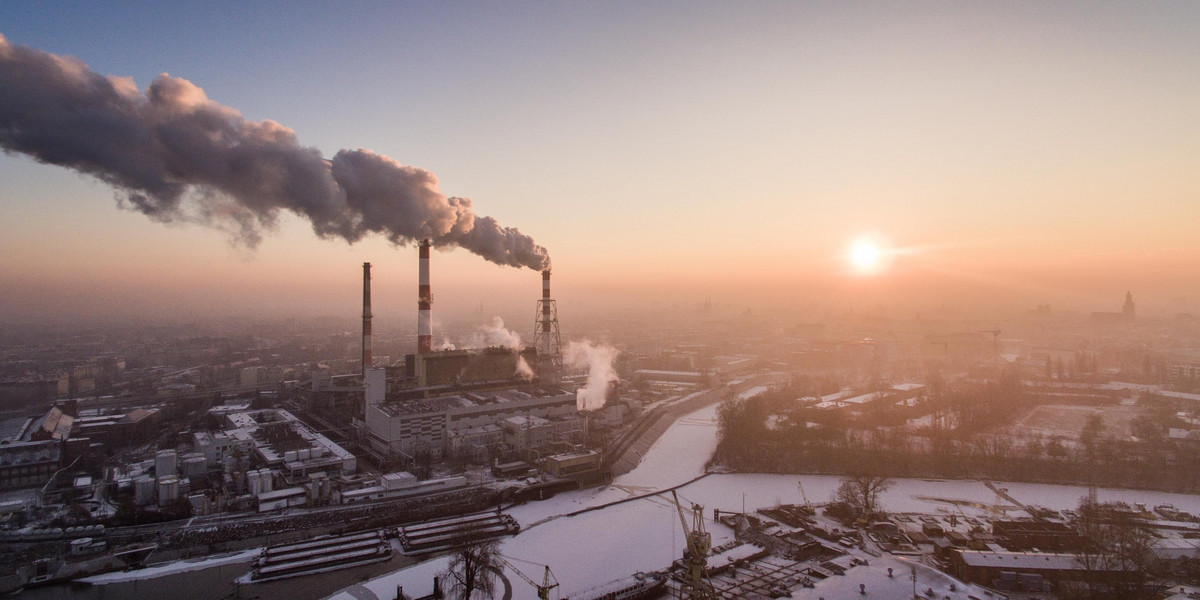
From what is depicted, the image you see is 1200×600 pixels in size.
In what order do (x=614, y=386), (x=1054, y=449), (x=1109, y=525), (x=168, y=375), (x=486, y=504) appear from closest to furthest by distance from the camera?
(x=1109, y=525) < (x=486, y=504) < (x=1054, y=449) < (x=614, y=386) < (x=168, y=375)

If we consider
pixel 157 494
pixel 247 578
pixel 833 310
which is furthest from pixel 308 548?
pixel 833 310

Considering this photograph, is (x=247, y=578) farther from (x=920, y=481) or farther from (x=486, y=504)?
(x=920, y=481)

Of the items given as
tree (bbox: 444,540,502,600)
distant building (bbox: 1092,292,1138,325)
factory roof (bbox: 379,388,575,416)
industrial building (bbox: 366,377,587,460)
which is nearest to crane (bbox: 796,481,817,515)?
tree (bbox: 444,540,502,600)

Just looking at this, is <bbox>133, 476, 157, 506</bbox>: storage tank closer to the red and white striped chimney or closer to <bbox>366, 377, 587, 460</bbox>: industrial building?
<bbox>366, 377, 587, 460</bbox>: industrial building

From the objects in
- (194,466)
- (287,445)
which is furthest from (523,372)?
(194,466)

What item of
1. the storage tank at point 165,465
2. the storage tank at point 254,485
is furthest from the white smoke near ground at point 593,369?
the storage tank at point 165,465

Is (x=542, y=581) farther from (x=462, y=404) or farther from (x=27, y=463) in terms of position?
(x=27, y=463)
